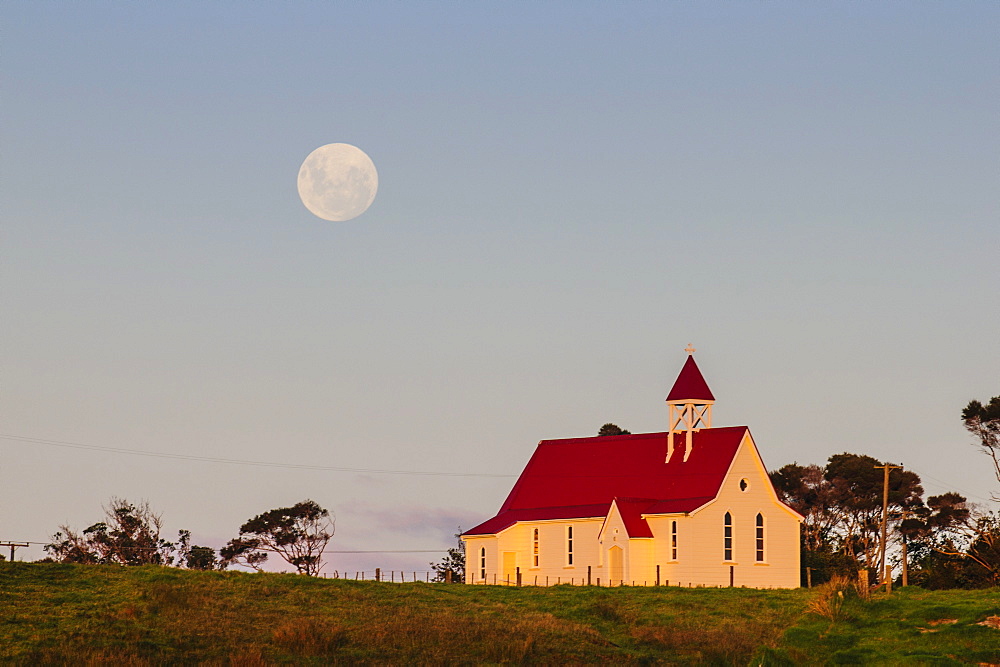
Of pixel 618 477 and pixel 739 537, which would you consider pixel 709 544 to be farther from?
pixel 618 477

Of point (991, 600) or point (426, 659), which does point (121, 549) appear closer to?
point (426, 659)

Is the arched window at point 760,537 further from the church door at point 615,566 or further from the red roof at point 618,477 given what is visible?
the church door at point 615,566

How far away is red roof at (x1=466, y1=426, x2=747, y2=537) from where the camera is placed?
72938 mm

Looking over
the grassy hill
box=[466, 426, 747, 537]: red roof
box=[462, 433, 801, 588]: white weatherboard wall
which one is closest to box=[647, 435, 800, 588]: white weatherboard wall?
box=[462, 433, 801, 588]: white weatherboard wall

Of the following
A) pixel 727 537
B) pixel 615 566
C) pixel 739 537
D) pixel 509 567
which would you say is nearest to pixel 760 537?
pixel 739 537

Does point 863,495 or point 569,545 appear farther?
point 863,495

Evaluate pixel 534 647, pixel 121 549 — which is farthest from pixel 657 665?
pixel 121 549

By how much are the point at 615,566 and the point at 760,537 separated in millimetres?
7822

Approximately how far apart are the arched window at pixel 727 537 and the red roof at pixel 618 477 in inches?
62.8

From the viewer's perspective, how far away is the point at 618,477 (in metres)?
77.0

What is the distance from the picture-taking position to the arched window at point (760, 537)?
72.1 metres

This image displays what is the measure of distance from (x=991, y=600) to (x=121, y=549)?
65.6 m

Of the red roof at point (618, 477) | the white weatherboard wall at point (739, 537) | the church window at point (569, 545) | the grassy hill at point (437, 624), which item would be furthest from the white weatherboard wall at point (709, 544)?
the grassy hill at point (437, 624)

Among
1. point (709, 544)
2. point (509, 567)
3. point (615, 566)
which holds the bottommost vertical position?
point (509, 567)
